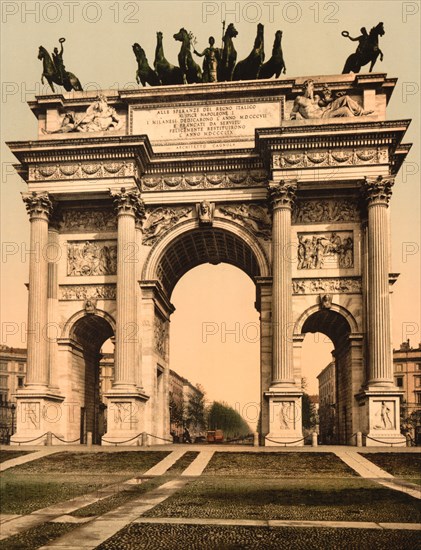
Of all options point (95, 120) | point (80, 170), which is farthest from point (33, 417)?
point (95, 120)

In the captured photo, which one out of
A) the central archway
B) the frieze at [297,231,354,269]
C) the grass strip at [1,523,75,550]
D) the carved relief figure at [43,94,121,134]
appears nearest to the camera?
the grass strip at [1,523,75,550]

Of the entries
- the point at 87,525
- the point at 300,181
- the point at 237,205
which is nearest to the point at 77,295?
the point at 237,205

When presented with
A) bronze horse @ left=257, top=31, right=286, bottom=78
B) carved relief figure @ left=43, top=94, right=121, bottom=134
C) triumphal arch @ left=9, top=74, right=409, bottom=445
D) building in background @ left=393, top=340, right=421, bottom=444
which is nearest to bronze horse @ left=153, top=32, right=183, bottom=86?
triumphal arch @ left=9, top=74, right=409, bottom=445

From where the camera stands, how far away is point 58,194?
37.1 metres

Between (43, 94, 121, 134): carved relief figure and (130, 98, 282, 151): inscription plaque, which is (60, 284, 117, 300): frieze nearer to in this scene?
(130, 98, 282, 151): inscription plaque

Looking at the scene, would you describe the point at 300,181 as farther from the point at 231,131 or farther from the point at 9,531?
the point at 9,531

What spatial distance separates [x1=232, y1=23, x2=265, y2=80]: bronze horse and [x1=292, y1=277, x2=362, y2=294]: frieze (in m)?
11.3

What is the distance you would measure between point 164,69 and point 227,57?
3.36 m

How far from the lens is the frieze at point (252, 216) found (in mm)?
36781

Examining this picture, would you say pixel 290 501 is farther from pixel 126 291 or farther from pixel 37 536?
pixel 126 291

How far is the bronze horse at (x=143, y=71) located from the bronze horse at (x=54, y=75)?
3518mm

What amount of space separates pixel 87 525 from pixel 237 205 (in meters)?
25.4

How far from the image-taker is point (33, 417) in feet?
114

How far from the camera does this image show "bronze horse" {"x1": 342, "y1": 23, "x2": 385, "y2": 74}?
123ft
